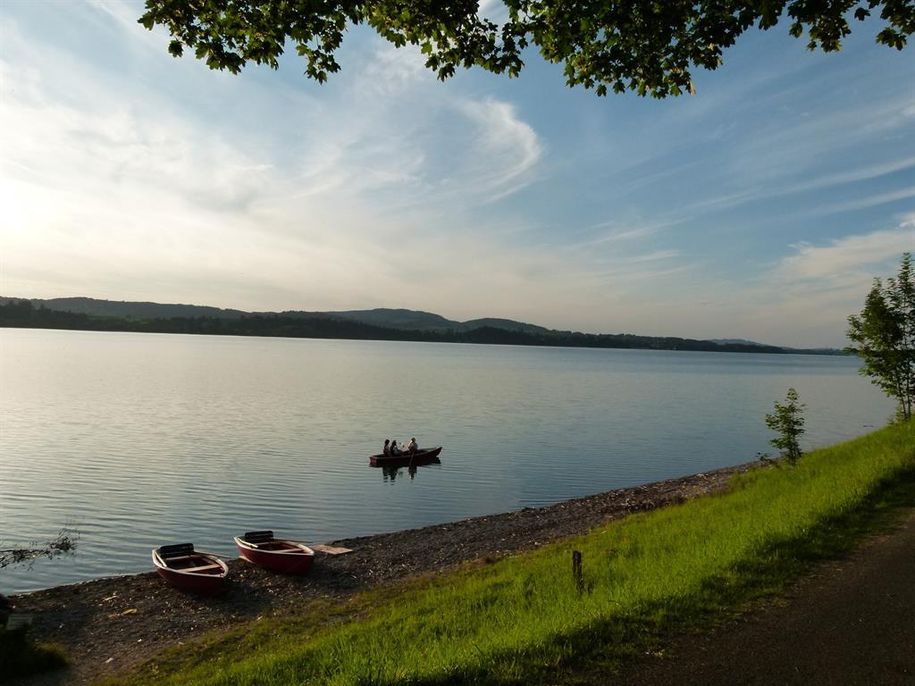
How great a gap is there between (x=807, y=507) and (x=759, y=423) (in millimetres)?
63664

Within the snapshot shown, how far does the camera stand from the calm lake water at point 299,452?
28.1 meters

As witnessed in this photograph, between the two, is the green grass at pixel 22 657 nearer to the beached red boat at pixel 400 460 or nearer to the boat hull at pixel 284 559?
the boat hull at pixel 284 559

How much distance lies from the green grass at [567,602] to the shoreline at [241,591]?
156cm

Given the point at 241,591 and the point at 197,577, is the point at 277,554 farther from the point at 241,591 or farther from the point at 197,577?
the point at 197,577

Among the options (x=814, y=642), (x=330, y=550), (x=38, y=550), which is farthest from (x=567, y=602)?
(x=38, y=550)

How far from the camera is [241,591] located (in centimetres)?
1969

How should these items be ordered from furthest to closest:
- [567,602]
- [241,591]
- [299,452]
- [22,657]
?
[299,452] < [241,591] < [22,657] < [567,602]

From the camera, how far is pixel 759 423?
71.1 metres

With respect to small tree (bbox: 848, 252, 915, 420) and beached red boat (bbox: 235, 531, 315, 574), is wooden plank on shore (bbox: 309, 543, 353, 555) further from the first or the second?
small tree (bbox: 848, 252, 915, 420)

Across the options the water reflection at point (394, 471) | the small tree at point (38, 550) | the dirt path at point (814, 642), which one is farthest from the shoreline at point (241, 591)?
the dirt path at point (814, 642)

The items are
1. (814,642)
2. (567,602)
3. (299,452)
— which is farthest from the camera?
(299,452)

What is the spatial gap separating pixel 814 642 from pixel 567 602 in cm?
392

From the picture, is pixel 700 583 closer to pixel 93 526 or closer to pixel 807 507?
pixel 807 507

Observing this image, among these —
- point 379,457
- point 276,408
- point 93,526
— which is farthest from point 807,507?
point 276,408
